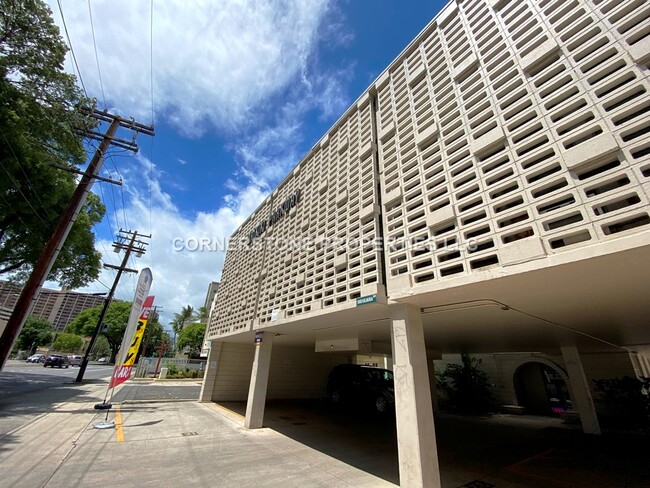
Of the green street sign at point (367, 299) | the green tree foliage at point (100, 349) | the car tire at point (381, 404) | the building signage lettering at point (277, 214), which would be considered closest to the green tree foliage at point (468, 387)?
the car tire at point (381, 404)

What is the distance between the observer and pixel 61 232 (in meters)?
8.91

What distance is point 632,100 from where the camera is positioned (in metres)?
2.92

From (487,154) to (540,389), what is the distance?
566 inches

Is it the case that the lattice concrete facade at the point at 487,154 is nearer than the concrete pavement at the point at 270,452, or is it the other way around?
the lattice concrete facade at the point at 487,154

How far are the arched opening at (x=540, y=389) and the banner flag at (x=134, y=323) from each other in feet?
50.8

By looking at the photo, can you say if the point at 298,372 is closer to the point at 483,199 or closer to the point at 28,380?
the point at 483,199

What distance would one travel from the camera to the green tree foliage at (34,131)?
25.0ft

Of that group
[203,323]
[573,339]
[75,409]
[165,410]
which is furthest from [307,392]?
[203,323]

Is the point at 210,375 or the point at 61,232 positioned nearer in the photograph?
the point at 61,232

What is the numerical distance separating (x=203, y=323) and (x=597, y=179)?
4899 cm

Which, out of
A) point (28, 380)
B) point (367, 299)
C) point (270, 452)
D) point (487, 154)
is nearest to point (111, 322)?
point (28, 380)

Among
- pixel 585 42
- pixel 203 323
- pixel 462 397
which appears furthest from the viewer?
pixel 203 323

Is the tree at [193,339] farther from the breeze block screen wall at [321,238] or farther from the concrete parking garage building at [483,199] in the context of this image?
the concrete parking garage building at [483,199]

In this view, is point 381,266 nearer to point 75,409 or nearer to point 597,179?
point 597,179
